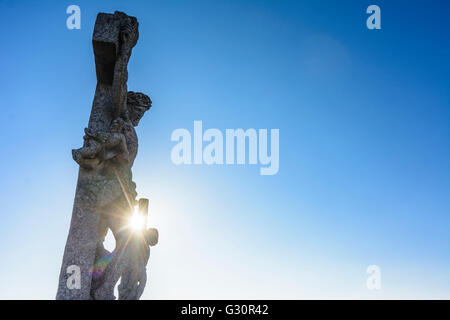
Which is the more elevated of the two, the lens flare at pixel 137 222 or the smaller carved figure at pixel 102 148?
the smaller carved figure at pixel 102 148

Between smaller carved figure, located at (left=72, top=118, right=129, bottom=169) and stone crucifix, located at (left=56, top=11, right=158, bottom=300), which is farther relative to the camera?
smaller carved figure, located at (left=72, top=118, right=129, bottom=169)

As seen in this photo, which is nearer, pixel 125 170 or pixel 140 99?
pixel 125 170

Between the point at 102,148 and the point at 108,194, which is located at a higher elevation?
the point at 102,148

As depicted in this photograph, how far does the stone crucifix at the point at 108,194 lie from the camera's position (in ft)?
18.6

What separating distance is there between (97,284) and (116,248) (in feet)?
2.01

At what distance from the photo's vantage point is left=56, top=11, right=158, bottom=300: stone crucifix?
18.6 ft

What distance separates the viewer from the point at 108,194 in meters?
6.12

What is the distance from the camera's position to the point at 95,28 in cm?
664

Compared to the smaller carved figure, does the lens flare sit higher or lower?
lower

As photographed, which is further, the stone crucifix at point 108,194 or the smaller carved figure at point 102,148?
the smaller carved figure at point 102,148
